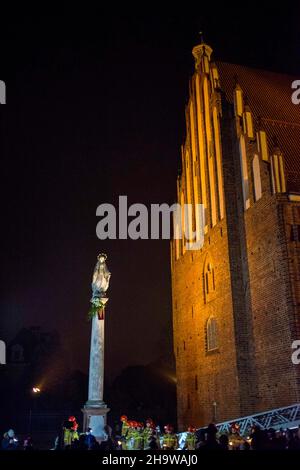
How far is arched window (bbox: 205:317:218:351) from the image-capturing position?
21.2 m

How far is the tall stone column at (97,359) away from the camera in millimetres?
17031

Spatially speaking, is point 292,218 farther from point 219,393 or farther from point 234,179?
point 219,393

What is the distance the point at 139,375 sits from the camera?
44969 millimetres

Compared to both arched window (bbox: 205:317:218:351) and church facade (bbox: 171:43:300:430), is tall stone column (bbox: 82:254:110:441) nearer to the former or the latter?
church facade (bbox: 171:43:300:430)

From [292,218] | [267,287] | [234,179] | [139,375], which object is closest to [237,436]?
[267,287]

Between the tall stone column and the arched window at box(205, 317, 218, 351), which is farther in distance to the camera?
the arched window at box(205, 317, 218, 351)

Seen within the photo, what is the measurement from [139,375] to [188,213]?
24.8 meters

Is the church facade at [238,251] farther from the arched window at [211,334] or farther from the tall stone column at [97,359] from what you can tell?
the tall stone column at [97,359]

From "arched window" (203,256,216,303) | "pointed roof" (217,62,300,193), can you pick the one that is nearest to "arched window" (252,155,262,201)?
"pointed roof" (217,62,300,193)

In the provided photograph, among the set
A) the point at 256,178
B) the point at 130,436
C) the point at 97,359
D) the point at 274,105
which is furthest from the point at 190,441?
the point at 274,105

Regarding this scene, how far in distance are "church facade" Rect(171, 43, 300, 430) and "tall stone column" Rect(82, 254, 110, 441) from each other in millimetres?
5130

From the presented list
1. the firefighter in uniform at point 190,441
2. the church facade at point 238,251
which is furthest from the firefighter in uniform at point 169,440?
the church facade at point 238,251
